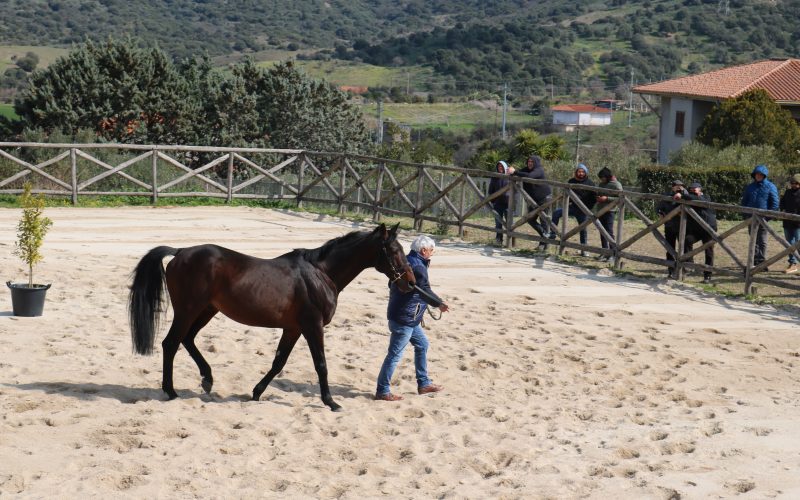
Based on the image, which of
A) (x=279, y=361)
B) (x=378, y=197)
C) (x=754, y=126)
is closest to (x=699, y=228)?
(x=378, y=197)

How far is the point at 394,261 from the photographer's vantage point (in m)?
8.52

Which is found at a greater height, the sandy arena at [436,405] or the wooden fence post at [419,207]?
the wooden fence post at [419,207]

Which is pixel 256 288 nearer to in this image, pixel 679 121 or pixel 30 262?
pixel 30 262

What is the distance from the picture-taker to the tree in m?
38.1

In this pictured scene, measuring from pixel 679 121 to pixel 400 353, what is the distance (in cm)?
4388

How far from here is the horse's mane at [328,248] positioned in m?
8.62

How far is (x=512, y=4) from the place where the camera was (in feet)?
532

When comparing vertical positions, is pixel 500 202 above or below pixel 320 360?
above

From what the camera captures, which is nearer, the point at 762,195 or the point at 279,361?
the point at 279,361

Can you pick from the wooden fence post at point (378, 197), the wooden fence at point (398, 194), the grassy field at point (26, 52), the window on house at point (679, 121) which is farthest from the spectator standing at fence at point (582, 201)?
the grassy field at point (26, 52)

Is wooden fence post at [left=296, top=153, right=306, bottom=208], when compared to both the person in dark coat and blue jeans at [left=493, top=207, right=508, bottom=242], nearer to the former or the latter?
blue jeans at [left=493, top=207, right=508, bottom=242]

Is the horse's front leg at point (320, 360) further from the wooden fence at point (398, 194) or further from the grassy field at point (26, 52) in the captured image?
the grassy field at point (26, 52)

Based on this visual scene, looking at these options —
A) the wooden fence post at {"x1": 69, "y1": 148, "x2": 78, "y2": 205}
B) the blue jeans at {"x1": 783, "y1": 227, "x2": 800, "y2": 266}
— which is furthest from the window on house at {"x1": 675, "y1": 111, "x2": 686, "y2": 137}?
the blue jeans at {"x1": 783, "y1": 227, "x2": 800, "y2": 266}

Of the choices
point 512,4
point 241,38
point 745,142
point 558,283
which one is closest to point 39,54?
point 241,38
